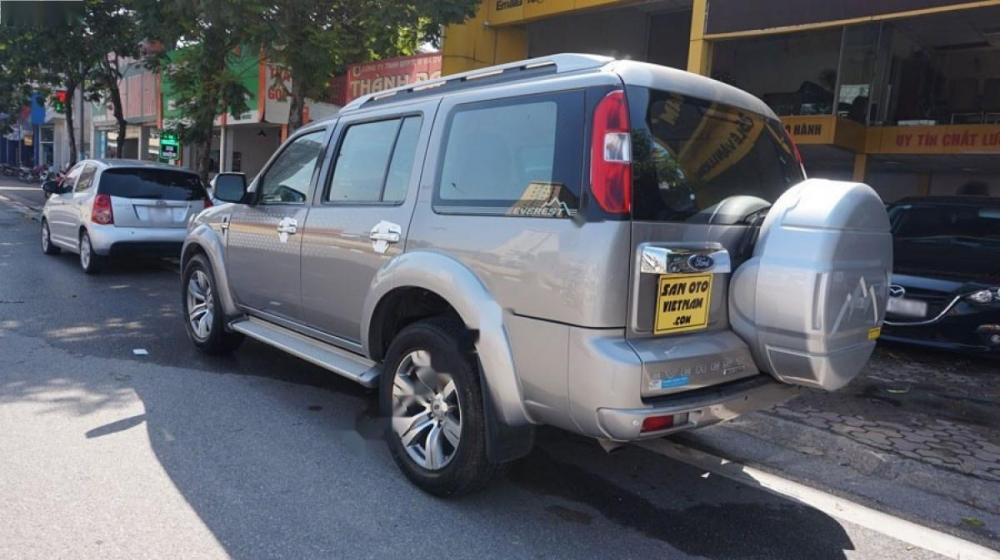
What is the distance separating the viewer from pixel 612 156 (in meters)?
3.00

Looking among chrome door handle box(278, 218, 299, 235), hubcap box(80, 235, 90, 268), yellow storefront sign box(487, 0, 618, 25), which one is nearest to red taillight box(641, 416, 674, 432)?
chrome door handle box(278, 218, 299, 235)

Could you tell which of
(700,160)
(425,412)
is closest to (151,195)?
(425,412)

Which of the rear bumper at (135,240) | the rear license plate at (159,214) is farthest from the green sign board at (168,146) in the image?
the rear bumper at (135,240)

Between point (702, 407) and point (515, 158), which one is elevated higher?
point (515, 158)

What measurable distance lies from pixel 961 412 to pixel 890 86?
35.8 ft

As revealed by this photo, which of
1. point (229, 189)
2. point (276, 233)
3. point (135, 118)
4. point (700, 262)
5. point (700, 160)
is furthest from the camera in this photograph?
point (135, 118)

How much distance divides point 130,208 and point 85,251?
0.99 metres

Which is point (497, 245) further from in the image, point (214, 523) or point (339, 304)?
point (214, 523)

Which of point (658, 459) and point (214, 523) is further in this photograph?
point (658, 459)

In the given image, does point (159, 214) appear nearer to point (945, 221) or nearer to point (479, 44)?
point (479, 44)

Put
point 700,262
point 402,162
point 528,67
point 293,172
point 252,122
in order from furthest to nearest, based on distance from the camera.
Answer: point 252,122 < point 293,172 < point 402,162 < point 528,67 < point 700,262

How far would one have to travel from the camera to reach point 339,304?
4.43m

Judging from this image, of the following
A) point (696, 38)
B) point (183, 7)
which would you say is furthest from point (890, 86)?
point (183, 7)

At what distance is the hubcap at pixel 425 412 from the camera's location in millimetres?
3631
